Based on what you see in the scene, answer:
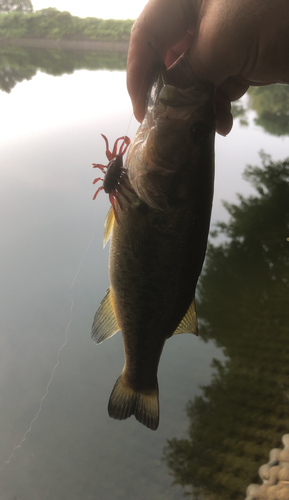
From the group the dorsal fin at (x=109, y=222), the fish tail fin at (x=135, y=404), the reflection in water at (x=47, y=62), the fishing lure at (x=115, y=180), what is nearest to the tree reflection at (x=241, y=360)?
the fish tail fin at (x=135, y=404)

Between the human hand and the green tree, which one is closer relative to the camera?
the human hand

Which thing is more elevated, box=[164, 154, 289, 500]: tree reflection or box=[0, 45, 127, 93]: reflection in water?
box=[0, 45, 127, 93]: reflection in water

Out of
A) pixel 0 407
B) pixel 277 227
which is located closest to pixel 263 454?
pixel 0 407

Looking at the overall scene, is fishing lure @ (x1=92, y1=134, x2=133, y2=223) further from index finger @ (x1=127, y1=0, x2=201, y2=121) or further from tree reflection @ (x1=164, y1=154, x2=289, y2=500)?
tree reflection @ (x1=164, y1=154, x2=289, y2=500)

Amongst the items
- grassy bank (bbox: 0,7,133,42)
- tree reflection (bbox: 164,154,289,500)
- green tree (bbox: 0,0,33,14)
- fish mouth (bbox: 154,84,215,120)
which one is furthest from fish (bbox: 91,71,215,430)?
green tree (bbox: 0,0,33,14)

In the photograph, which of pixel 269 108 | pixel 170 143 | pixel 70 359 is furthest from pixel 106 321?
pixel 269 108

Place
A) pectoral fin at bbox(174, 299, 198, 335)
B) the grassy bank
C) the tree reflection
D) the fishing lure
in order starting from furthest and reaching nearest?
the grassy bank, the tree reflection, pectoral fin at bbox(174, 299, 198, 335), the fishing lure

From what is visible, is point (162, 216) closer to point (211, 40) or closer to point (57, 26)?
point (211, 40)
